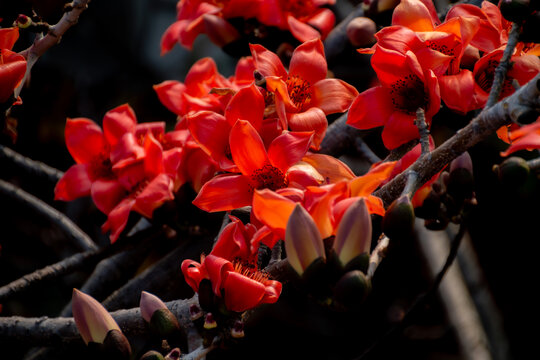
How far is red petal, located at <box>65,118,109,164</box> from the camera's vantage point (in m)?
1.12

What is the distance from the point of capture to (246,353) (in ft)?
5.83

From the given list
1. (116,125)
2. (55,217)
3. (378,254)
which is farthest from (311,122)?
(55,217)

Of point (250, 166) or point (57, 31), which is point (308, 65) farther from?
point (57, 31)

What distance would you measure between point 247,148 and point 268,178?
0.17 feet

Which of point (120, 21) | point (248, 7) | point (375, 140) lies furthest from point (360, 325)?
point (120, 21)

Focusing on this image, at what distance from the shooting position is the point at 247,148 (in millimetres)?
753

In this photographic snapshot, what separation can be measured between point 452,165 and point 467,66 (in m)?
0.16

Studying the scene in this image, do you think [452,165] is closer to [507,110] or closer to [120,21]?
[507,110]

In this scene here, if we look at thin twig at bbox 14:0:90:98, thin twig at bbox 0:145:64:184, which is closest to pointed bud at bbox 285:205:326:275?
thin twig at bbox 14:0:90:98

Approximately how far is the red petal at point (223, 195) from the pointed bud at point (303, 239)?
17 centimetres

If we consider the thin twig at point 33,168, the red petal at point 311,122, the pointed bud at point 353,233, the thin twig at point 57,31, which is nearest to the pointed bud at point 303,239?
the pointed bud at point 353,233

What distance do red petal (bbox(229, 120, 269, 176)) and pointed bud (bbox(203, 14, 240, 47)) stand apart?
Result: 49cm

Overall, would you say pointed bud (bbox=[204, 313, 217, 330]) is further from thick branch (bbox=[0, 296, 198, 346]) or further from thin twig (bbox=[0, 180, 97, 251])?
thin twig (bbox=[0, 180, 97, 251])

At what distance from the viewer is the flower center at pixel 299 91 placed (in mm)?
888
